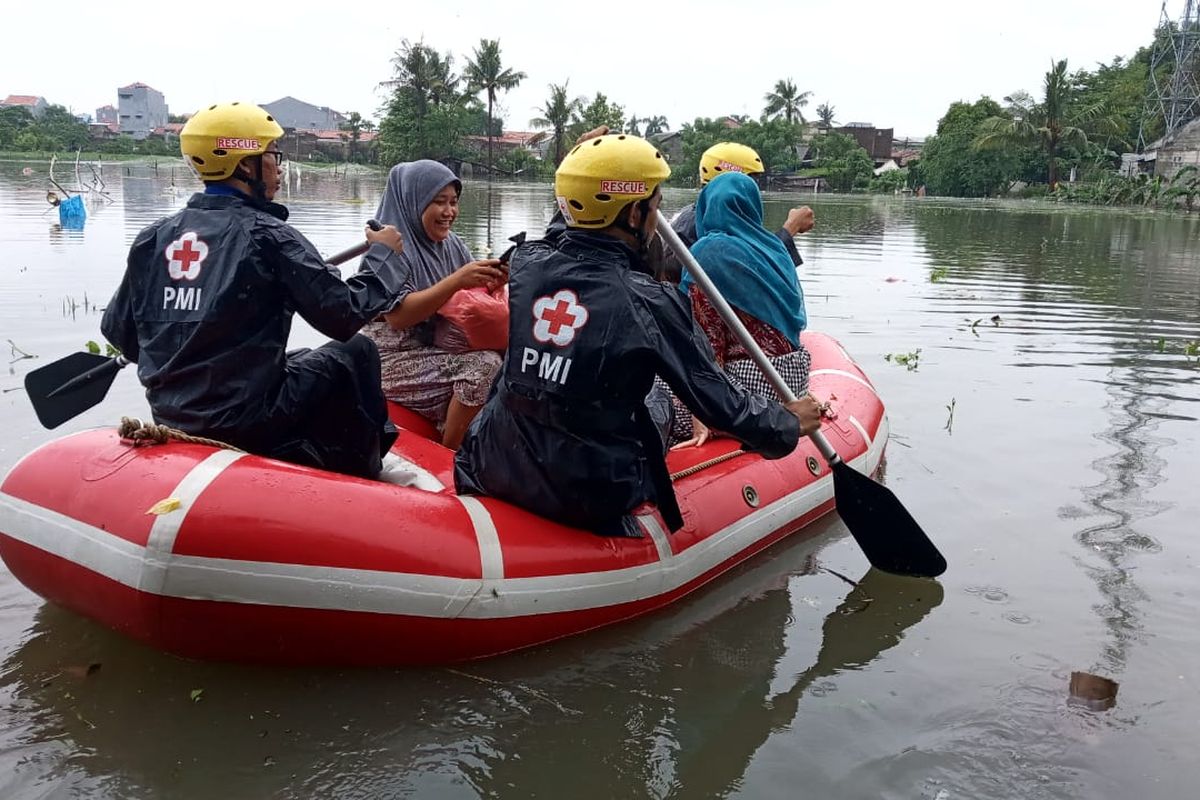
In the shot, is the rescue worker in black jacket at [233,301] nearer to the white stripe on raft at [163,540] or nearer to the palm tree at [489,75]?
the white stripe on raft at [163,540]

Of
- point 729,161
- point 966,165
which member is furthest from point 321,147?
point 729,161

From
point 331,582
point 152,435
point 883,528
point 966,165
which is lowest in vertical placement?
point 883,528

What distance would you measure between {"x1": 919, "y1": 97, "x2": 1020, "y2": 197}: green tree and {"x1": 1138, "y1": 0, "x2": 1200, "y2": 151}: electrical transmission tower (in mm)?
6001

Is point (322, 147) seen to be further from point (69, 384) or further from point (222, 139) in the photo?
point (222, 139)

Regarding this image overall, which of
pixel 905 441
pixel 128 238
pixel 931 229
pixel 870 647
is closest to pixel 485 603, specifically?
pixel 870 647

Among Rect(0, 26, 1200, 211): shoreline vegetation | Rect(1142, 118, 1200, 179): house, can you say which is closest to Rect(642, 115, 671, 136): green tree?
Rect(0, 26, 1200, 211): shoreline vegetation

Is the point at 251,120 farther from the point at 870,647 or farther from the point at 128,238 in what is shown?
the point at 128,238

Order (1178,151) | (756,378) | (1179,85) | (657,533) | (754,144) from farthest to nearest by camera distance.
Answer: (754,144), (1179,85), (1178,151), (756,378), (657,533)

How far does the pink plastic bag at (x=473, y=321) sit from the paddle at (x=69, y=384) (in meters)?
0.52

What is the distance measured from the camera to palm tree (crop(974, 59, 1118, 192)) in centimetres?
4631

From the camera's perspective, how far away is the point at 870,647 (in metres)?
3.71

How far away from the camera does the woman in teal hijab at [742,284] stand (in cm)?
463

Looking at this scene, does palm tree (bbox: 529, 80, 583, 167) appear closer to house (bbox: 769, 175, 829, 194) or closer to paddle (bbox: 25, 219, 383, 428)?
house (bbox: 769, 175, 829, 194)

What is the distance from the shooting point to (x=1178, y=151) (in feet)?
129
